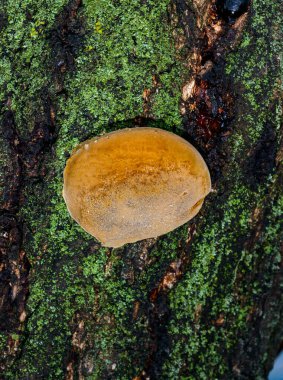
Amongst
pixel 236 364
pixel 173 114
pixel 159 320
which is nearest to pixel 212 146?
pixel 173 114

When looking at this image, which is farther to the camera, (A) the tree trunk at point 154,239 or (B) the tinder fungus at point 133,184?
(A) the tree trunk at point 154,239

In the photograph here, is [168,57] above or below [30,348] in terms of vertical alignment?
above

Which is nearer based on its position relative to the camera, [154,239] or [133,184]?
[133,184]

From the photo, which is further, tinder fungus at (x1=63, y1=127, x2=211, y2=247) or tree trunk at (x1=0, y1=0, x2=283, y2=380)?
tree trunk at (x1=0, y1=0, x2=283, y2=380)

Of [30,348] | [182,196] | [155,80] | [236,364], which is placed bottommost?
[30,348]

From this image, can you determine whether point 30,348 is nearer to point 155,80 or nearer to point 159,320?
point 159,320
